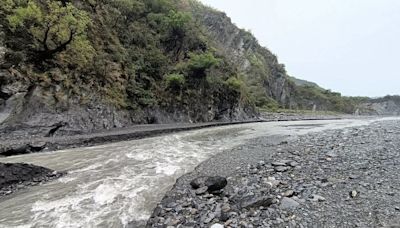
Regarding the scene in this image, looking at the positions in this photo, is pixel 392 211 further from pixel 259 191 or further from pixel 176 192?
pixel 176 192

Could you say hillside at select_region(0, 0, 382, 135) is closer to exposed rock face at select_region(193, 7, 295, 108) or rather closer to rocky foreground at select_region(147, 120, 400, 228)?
rocky foreground at select_region(147, 120, 400, 228)

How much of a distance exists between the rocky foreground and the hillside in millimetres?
16194

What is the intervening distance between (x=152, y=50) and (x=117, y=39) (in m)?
5.45

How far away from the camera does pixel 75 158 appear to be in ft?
49.4

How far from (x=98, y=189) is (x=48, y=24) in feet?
60.3

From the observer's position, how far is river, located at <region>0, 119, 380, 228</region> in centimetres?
830

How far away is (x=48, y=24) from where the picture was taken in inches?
924

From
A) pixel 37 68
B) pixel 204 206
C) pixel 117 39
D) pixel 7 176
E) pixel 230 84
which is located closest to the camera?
pixel 204 206

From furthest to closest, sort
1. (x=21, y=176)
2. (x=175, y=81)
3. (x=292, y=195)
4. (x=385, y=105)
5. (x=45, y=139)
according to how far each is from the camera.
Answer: (x=385, y=105) → (x=175, y=81) → (x=45, y=139) → (x=21, y=176) → (x=292, y=195)

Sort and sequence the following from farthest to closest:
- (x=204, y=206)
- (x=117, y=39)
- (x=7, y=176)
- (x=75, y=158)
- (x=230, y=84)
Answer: (x=230, y=84)
(x=117, y=39)
(x=75, y=158)
(x=7, y=176)
(x=204, y=206)

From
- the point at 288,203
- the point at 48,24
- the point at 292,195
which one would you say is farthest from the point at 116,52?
the point at 288,203

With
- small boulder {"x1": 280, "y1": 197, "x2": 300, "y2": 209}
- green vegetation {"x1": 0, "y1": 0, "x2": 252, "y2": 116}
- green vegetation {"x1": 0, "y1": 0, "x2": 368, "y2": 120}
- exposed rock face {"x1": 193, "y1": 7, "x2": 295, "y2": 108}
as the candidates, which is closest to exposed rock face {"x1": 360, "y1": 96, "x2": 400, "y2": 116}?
exposed rock face {"x1": 193, "y1": 7, "x2": 295, "y2": 108}

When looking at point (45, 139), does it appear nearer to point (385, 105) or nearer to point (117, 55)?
point (117, 55)

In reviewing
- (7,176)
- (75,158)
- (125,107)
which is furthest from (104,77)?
(7,176)
